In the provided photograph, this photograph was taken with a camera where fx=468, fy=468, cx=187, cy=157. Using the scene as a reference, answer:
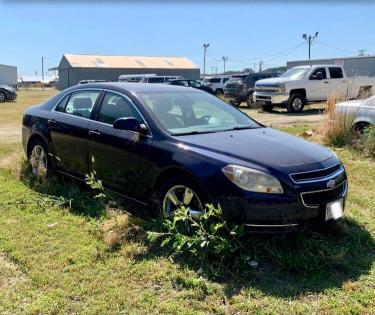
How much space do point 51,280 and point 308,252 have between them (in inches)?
84.2

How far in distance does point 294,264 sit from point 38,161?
4.23 metres

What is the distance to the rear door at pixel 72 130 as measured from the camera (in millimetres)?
5656

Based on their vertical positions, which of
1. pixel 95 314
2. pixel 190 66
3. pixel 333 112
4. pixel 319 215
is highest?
pixel 190 66

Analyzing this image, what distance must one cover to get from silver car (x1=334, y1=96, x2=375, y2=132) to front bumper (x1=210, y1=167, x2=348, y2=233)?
5442 mm

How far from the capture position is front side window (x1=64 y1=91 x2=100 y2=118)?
5735mm

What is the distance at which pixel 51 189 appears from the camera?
20.1 feet

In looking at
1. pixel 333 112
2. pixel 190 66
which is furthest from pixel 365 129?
pixel 190 66

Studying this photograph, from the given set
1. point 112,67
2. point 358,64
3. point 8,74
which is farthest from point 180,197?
point 8,74

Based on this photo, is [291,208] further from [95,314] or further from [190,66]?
[190,66]

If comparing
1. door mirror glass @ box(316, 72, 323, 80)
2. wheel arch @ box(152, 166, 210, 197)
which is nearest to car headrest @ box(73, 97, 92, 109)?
wheel arch @ box(152, 166, 210, 197)

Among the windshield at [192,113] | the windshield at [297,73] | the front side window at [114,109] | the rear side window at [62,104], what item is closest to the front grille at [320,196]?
the windshield at [192,113]

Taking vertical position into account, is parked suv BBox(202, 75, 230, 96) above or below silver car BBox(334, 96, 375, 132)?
above

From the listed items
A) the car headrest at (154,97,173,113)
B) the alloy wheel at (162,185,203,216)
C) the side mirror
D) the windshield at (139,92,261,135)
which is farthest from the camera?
the car headrest at (154,97,173,113)

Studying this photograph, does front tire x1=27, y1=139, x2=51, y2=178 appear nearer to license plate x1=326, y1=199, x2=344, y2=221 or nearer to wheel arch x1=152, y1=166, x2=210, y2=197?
wheel arch x1=152, y1=166, x2=210, y2=197
